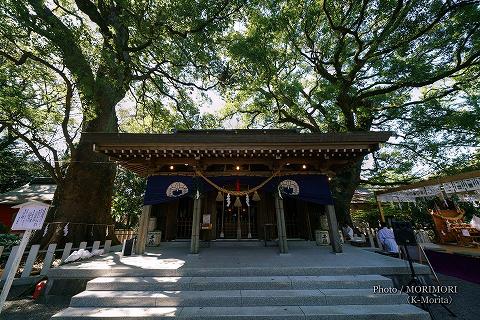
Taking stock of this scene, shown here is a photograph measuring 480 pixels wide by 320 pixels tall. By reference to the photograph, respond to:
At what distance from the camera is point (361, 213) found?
1789 centimetres

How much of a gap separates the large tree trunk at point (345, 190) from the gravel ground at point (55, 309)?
683cm

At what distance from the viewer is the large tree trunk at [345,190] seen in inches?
481

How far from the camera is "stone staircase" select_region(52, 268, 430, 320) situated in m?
3.74

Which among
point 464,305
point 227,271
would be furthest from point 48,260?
point 464,305

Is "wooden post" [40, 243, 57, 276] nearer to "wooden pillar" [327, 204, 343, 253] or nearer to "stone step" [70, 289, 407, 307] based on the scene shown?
"stone step" [70, 289, 407, 307]

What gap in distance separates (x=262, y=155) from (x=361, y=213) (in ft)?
50.6

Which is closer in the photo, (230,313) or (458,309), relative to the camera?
(230,313)

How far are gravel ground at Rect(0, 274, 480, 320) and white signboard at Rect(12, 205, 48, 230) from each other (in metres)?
1.90

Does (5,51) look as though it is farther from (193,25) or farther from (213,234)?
(213,234)

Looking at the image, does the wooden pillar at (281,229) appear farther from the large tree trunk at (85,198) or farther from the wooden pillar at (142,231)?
the large tree trunk at (85,198)

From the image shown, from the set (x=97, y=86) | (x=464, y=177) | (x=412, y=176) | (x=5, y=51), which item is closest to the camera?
(x=464, y=177)

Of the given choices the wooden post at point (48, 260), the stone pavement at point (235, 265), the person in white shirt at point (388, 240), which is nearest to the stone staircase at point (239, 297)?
the stone pavement at point (235, 265)

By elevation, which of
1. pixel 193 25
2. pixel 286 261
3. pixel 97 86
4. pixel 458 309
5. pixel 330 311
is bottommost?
pixel 458 309

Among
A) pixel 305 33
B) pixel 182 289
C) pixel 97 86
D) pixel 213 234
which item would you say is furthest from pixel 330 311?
pixel 305 33
